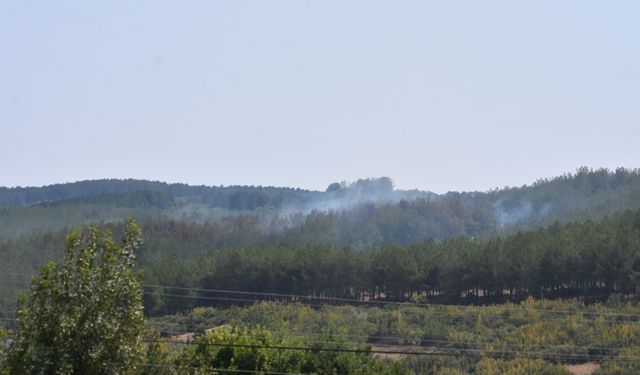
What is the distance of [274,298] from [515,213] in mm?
81956

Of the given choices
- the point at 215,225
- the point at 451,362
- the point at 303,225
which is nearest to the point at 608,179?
the point at 303,225

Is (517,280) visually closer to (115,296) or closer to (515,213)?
(115,296)

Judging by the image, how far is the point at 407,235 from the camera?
153 meters

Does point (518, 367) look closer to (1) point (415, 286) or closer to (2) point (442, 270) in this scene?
(2) point (442, 270)

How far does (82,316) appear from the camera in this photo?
1658cm

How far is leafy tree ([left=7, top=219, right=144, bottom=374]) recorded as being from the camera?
53.2 feet

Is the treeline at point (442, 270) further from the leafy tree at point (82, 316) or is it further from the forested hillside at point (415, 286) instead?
the leafy tree at point (82, 316)

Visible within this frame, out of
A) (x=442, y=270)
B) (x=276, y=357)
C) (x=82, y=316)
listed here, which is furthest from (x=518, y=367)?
(x=82, y=316)

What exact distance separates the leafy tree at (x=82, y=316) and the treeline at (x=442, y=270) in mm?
53615

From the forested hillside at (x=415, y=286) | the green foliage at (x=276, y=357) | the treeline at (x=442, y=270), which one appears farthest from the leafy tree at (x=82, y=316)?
the treeline at (x=442, y=270)

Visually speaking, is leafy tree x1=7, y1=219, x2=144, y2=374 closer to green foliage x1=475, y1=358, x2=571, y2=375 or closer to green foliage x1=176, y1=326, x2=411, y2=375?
green foliage x1=176, y1=326, x2=411, y2=375

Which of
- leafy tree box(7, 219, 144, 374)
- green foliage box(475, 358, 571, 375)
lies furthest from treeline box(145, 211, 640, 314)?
leafy tree box(7, 219, 144, 374)

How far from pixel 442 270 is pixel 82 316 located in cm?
6295

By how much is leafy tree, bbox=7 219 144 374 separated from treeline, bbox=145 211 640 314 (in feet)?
176
